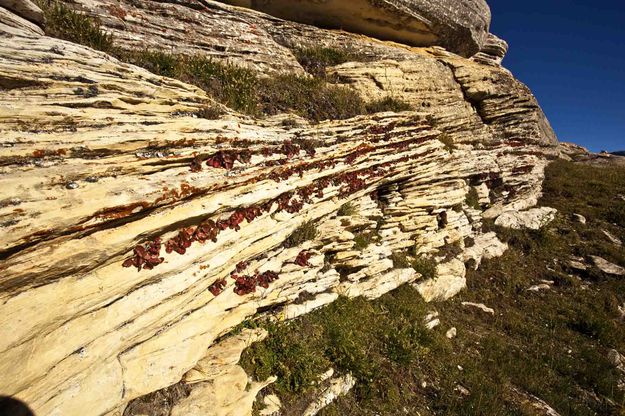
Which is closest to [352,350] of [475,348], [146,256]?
[475,348]

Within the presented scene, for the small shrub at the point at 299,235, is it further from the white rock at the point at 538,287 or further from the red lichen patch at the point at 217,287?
the white rock at the point at 538,287

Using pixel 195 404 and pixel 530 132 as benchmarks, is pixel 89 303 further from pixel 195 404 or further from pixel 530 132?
pixel 530 132

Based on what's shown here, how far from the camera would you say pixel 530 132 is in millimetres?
17797

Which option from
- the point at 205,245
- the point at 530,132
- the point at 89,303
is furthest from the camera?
the point at 530,132

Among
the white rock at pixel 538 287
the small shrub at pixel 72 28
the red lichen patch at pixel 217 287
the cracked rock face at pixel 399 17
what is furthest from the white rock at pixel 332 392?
the cracked rock face at pixel 399 17

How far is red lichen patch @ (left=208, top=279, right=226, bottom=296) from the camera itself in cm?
571

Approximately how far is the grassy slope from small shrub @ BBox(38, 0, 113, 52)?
7690 mm

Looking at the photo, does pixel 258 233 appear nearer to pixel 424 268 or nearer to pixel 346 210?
pixel 346 210

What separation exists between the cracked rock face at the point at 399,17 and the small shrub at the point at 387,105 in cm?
443

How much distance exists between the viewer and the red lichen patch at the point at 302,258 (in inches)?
291

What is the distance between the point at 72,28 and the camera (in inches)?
265

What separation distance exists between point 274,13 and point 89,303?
1366cm

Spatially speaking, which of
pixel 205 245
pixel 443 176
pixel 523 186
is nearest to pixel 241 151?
pixel 205 245

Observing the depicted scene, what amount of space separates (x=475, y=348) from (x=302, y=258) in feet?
18.9
